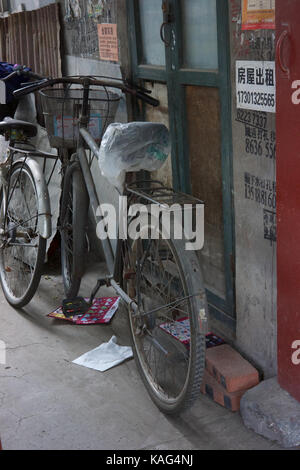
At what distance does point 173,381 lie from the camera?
138 inches

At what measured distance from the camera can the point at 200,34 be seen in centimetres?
353

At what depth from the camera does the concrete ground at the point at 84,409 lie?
118 inches

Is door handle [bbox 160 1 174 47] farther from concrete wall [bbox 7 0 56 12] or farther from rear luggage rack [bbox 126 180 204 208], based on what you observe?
concrete wall [bbox 7 0 56 12]

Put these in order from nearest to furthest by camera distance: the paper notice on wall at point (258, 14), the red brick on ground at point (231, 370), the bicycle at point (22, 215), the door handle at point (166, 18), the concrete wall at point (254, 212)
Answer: the paper notice on wall at point (258, 14) → the concrete wall at point (254, 212) → the red brick on ground at point (231, 370) → the door handle at point (166, 18) → the bicycle at point (22, 215)

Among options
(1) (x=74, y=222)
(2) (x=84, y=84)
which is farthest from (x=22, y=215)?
(2) (x=84, y=84)

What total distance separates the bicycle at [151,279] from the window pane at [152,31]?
0.25 metres

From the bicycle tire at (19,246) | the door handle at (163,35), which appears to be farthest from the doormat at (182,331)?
the door handle at (163,35)

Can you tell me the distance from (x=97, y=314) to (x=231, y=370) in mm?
1479

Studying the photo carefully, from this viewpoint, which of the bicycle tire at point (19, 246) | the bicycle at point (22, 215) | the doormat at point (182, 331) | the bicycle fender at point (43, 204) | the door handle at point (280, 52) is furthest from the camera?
the bicycle tire at point (19, 246)

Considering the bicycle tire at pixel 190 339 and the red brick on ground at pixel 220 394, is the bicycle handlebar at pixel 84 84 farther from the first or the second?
the red brick on ground at pixel 220 394

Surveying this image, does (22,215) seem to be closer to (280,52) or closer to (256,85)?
(256,85)

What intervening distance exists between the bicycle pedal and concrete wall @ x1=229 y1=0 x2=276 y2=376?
1.24m

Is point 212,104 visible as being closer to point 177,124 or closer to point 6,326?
point 177,124

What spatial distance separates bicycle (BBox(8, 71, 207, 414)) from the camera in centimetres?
288
